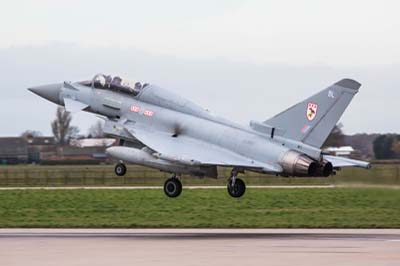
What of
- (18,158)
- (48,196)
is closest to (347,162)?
(48,196)

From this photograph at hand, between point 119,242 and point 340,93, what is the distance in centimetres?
899

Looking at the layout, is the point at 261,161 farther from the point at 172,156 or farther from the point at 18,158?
the point at 18,158

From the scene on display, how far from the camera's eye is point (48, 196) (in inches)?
1836

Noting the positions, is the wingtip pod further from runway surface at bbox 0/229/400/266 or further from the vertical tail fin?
runway surface at bbox 0/229/400/266

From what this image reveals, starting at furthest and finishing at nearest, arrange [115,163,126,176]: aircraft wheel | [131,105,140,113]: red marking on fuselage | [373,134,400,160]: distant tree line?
[373,134,400,160]: distant tree line → [131,105,140,113]: red marking on fuselage → [115,163,126,176]: aircraft wheel

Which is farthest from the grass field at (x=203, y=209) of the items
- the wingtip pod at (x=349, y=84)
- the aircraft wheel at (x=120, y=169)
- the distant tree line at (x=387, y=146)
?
the distant tree line at (x=387, y=146)

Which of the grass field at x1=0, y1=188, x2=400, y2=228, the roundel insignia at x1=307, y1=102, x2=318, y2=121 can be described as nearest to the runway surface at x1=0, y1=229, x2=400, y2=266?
the grass field at x1=0, y1=188, x2=400, y2=228

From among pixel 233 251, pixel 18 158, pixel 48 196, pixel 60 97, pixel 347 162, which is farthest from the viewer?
pixel 18 158

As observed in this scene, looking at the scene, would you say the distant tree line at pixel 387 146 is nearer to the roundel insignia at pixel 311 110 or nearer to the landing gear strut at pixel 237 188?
the landing gear strut at pixel 237 188

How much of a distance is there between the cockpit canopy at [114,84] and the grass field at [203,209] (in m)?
4.82

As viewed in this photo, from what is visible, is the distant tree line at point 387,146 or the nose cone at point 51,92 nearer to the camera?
the nose cone at point 51,92

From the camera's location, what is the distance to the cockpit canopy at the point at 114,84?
3422 centimetres

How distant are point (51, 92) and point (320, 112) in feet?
36.2

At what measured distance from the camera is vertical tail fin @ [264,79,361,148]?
30.1 meters
